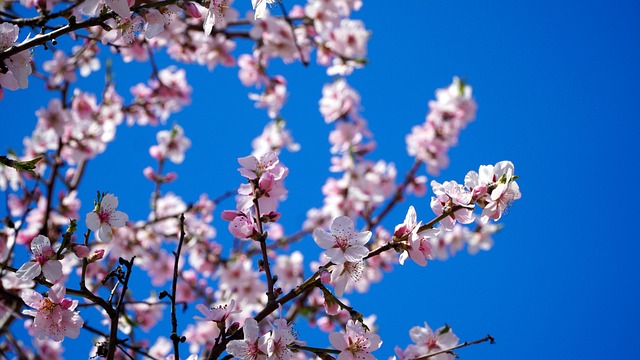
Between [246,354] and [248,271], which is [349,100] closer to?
[248,271]

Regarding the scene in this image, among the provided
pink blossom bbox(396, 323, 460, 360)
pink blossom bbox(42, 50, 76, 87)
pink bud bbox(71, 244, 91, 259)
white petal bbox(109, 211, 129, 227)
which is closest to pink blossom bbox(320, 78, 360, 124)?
pink blossom bbox(42, 50, 76, 87)

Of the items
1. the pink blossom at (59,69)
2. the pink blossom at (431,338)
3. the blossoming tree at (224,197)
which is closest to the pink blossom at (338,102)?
the blossoming tree at (224,197)

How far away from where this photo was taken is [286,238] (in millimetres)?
5895

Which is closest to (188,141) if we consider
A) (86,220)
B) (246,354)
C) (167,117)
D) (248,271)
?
(167,117)

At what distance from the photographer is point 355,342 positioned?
2102 mm

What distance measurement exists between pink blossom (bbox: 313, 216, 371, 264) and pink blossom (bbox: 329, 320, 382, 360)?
261mm

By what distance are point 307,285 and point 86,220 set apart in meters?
0.95

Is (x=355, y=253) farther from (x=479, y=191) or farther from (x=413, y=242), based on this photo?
(x=479, y=191)

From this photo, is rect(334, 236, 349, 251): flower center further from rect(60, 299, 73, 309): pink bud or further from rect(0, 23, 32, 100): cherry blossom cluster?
rect(0, 23, 32, 100): cherry blossom cluster

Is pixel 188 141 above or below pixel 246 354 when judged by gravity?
above

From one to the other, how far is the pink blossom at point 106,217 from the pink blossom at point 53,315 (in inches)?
11.5

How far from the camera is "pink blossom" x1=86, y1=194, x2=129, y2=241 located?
227 cm

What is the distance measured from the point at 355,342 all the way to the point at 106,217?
3.71ft

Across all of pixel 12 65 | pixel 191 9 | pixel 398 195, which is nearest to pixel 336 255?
pixel 191 9
